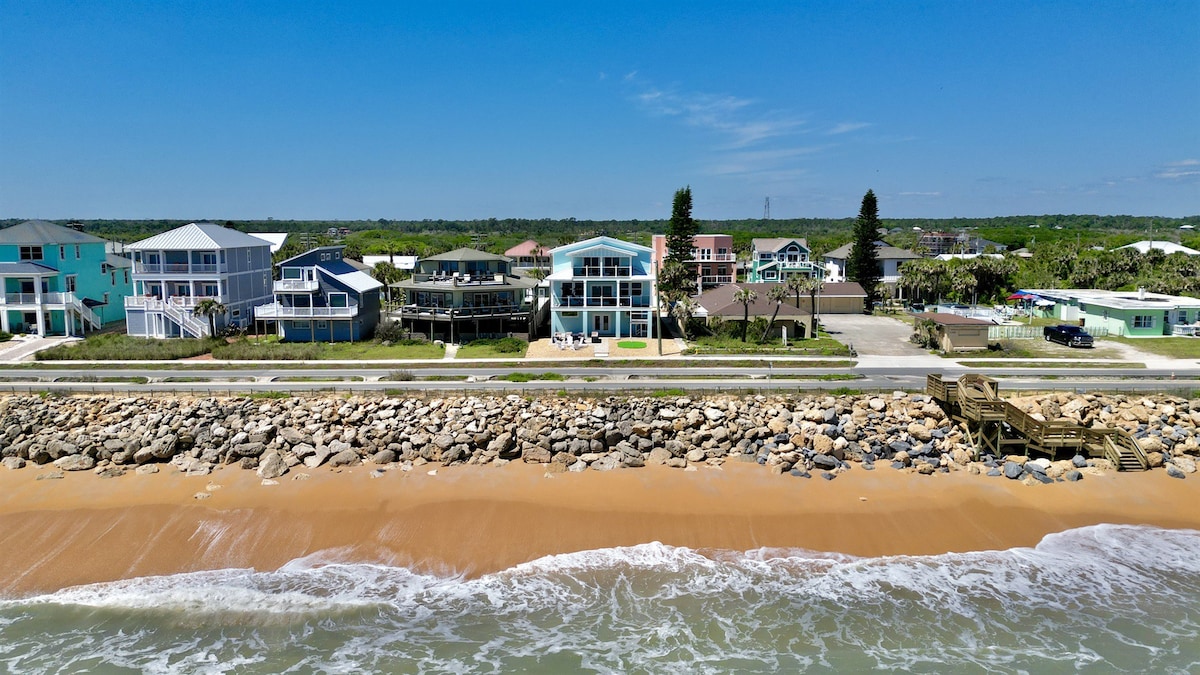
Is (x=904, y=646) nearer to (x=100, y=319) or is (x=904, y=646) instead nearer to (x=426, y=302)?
(x=426, y=302)

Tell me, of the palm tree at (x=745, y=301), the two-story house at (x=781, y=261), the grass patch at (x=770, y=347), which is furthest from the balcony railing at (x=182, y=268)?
the two-story house at (x=781, y=261)

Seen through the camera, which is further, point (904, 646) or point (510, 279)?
point (510, 279)

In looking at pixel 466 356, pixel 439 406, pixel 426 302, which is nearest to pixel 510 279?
pixel 426 302

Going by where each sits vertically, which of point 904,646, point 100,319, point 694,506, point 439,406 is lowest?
point 904,646

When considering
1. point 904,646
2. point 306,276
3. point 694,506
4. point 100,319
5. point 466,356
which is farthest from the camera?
point 100,319

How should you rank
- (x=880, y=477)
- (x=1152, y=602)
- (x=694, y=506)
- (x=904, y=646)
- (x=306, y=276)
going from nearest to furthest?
(x=904, y=646) → (x=1152, y=602) → (x=694, y=506) → (x=880, y=477) → (x=306, y=276)

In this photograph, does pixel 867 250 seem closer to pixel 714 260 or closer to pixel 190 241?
pixel 714 260

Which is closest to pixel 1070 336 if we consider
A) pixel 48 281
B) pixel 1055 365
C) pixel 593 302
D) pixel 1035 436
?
pixel 1055 365

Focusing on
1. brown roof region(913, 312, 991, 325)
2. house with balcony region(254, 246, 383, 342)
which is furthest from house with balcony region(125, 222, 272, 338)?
brown roof region(913, 312, 991, 325)
